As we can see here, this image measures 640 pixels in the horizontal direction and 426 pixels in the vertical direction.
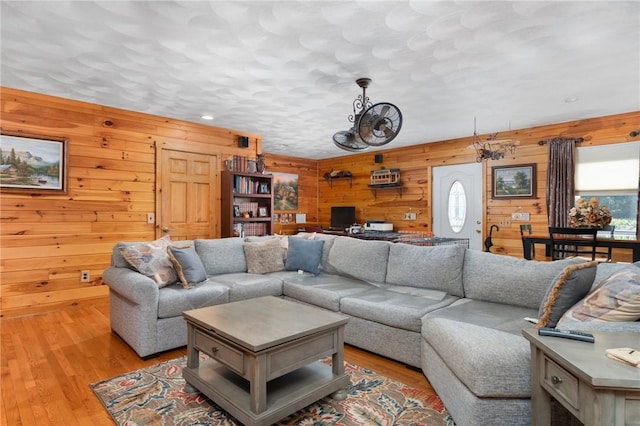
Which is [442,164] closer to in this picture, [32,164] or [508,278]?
[508,278]

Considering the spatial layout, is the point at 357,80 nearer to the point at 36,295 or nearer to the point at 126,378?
the point at 126,378

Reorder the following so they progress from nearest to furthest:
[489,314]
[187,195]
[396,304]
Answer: [489,314] < [396,304] < [187,195]

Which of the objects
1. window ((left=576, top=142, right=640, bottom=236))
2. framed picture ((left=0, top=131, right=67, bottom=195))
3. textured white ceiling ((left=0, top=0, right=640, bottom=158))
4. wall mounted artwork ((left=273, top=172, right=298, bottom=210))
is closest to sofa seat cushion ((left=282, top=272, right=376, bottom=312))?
textured white ceiling ((left=0, top=0, right=640, bottom=158))

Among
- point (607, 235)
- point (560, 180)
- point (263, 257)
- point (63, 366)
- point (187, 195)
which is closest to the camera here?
point (63, 366)

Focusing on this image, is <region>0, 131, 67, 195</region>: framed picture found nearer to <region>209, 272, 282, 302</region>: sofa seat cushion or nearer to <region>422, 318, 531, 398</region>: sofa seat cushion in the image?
<region>209, 272, 282, 302</region>: sofa seat cushion

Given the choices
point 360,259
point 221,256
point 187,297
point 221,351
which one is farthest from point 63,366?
point 360,259

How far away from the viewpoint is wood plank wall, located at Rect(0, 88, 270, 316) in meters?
3.76

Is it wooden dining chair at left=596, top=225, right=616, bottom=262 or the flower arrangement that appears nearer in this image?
the flower arrangement

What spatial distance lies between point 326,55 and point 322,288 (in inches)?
81.5

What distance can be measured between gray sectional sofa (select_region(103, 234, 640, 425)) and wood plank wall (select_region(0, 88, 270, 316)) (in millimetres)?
1288

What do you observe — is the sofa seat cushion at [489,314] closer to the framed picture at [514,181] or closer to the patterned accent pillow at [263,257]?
the patterned accent pillow at [263,257]

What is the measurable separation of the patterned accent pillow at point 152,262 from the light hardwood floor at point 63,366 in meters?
0.62

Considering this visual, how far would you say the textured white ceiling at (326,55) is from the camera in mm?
2311

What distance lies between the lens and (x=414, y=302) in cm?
273
